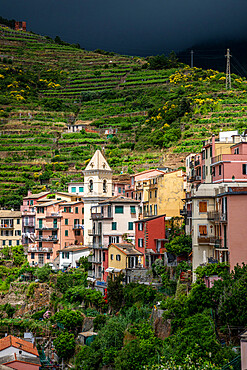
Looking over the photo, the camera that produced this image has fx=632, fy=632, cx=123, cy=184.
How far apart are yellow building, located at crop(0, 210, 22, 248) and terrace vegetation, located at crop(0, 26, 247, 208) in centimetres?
846

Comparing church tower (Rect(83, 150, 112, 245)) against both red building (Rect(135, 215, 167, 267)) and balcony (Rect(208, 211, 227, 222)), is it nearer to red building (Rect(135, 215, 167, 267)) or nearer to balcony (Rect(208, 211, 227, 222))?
red building (Rect(135, 215, 167, 267))

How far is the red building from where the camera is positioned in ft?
182

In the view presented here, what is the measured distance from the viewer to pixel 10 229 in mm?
84750

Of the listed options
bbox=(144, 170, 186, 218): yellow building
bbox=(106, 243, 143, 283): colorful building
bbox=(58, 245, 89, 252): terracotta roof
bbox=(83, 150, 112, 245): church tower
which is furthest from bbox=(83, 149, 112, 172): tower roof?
bbox=(106, 243, 143, 283): colorful building

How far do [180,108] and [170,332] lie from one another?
7443 centimetres

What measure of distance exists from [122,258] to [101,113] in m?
80.1

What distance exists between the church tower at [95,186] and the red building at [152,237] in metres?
14.9

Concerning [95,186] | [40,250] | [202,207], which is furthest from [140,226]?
[40,250]

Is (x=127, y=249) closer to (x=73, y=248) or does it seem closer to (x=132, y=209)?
(x=132, y=209)

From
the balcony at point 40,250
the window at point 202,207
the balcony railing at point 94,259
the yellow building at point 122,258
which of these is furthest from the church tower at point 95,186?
the window at point 202,207

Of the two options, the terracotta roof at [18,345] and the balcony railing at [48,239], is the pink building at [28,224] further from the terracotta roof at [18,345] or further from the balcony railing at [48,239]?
the terracotta roof at [18,345]

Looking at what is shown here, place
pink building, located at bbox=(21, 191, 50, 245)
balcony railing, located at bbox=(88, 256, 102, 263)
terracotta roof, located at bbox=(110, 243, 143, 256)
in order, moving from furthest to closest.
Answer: pink building, located at bbox=(21, 191, 50, 245) → balcony railing, located at bbox=(88, 256, 102, 263) → terracotta roof, located at bbox=(110, 243, 143, 256)

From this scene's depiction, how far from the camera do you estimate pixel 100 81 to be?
15638 centimetres

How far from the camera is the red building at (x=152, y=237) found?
5544 cm
